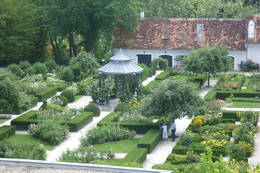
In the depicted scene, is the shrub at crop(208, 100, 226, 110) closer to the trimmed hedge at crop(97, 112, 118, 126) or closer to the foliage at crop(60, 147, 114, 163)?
the trimmed hedge at crop(97, 112, 118, 126)

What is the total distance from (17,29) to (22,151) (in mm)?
31570

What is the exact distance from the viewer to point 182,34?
5728 cm

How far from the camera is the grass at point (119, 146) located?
1209 inches

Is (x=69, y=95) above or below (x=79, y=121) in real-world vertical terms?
above

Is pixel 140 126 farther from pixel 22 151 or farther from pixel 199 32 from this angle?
pixel 199 32

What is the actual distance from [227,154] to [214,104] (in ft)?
34.2

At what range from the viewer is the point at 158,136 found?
106 ft

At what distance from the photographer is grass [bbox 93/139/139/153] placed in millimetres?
30703

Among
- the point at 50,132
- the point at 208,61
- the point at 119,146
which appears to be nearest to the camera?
the point at 119,146

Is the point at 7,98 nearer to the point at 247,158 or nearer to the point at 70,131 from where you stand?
the point at 70,131

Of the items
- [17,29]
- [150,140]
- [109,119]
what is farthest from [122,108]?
[17,29]

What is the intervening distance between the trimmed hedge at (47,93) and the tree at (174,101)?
12.7m

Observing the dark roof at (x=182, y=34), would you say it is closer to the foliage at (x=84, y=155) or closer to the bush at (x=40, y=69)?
the bush at (x=40, y=69)

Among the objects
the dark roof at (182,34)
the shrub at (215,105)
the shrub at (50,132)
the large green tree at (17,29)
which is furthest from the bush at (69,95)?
the dark roof at (182,34)
